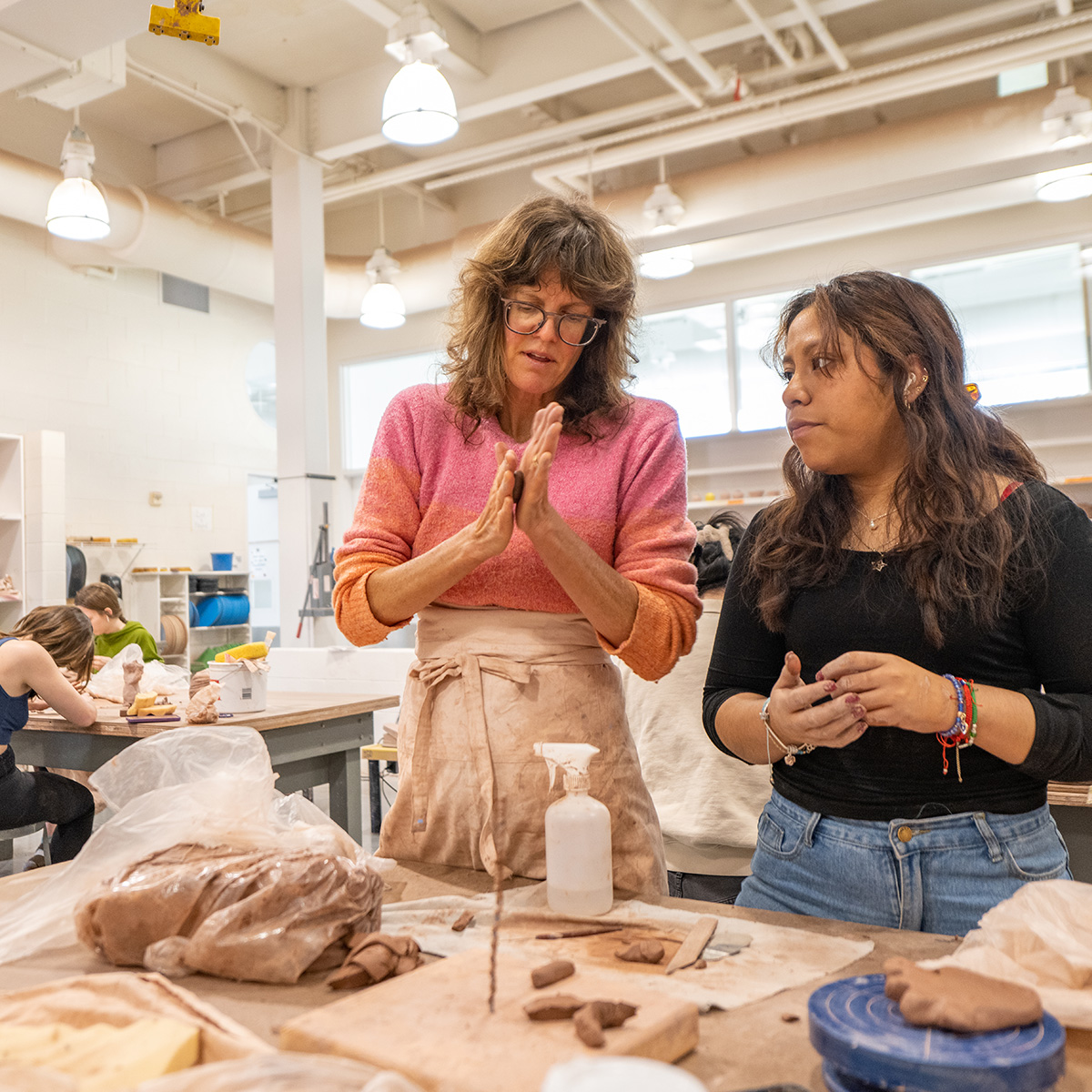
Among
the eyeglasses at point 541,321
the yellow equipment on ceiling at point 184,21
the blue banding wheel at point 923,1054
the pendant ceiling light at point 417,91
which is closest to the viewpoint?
the blue banding wheel at point 923,1054

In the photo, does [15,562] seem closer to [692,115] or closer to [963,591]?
[692,115]

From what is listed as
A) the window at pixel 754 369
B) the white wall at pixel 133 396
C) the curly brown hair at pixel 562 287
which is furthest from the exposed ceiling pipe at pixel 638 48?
the curly brown hair at pixel 562 287

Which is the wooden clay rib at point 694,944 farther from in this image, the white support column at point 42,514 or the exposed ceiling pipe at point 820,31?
the white support column at point 42,514

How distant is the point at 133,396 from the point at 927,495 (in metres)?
8.19

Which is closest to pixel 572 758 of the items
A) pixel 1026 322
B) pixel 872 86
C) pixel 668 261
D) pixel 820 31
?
pixel 820 31

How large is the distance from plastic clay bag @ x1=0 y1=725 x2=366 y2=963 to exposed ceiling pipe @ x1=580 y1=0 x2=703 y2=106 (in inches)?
205

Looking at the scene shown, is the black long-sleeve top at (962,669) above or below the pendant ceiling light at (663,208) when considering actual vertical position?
below

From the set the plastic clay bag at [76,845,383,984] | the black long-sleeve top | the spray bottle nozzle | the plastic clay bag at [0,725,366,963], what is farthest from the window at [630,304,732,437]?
the plastic clay bag at [76,845,383,984]

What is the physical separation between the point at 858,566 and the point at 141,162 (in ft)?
28.6

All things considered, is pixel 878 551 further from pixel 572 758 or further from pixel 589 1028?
pixel 589 1028

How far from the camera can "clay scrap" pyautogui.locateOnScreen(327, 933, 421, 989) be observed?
1.03 meters

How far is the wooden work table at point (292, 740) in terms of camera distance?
3.66 m

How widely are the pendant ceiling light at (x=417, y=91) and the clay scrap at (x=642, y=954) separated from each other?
177 inches

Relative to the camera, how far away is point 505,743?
1.43 metres
